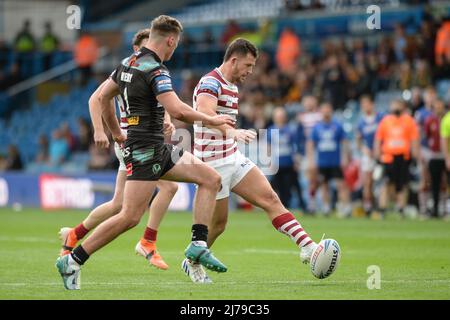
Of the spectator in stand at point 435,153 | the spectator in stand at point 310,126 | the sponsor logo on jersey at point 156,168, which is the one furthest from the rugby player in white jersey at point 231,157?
the spectator in stand at point 310,126

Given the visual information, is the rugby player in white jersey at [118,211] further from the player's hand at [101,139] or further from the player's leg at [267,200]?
the player's leg at [267,200]

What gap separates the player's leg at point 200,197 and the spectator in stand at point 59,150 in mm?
19976

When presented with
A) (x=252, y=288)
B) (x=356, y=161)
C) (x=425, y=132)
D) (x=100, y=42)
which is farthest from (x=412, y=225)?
(x=100, y=42)

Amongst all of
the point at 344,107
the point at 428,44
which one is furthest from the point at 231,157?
the point at 344,107

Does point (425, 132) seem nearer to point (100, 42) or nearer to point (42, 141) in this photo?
point (42, 141)

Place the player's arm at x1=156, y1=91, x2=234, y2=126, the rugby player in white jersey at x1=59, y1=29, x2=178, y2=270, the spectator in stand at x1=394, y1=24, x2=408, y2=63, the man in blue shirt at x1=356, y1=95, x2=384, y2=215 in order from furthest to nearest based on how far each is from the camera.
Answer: the spectator in stand at x1=394, y1=24, x2=408, y2=63, the man in blue shirt at x1=356, y1=95, x2=384, y2=215, the rugby player in white jersey at x1=59, y1=29, x2=178, y2=270, the player's arm at x1=156, y1=91, x2=234, y2=126

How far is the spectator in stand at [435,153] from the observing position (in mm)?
20812

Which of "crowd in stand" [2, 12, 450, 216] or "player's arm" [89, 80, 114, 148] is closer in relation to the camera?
"player's arm" [89, 80, 114, 148]

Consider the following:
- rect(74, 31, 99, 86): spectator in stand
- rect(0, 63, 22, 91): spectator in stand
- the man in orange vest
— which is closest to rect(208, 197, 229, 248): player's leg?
the man in orange vest

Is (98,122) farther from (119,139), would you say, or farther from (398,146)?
(398,146)

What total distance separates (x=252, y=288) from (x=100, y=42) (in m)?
27.6

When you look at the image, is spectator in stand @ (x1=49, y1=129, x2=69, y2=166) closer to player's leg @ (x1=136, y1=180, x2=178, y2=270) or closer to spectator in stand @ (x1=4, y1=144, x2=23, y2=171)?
spectator in stand @ (x1=4, y1=144, x2=23, y2=171)

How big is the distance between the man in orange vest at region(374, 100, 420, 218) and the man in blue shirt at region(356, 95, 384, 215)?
1.14ft

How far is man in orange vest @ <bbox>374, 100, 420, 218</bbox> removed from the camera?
20938 millimetres
